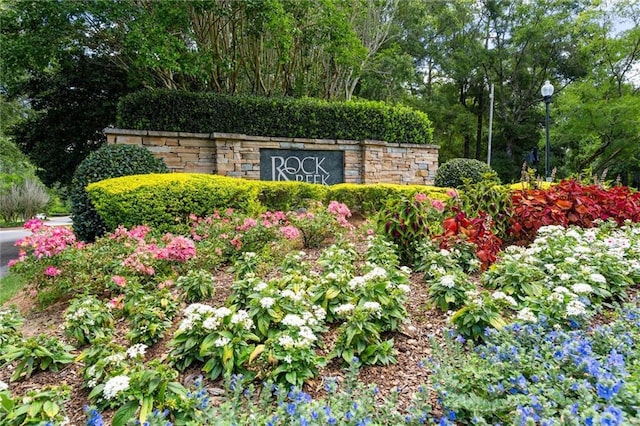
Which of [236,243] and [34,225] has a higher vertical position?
[34,225]

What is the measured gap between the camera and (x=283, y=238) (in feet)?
12.0

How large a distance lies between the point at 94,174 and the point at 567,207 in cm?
572

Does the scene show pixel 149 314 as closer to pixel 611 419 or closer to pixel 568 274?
pixel 611 419

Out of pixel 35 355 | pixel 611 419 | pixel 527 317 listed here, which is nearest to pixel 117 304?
pixel 35 355

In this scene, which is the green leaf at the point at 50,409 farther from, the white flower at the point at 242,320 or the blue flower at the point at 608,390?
the blue flower at the point at 608,390

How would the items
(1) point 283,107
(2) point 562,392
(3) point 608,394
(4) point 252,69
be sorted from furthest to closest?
(4) point 252,69 < (1) point 283,107 < (2) point 562,392 < (3) point 608,394

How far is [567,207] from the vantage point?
374cm

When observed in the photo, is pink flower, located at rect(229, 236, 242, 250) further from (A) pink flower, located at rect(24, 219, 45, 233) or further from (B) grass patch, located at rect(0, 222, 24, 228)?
(B) grass patch, located at rect(0, 222, 24, 228)

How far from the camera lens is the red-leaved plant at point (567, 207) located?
3.61 metres

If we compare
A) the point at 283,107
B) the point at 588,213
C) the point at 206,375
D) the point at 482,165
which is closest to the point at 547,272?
the point at 588,213

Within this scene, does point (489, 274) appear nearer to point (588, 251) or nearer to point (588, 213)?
point (588, 251)

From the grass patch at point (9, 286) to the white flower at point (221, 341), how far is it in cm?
275

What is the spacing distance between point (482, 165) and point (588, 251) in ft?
21.4

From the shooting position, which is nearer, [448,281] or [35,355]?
[35,355]
